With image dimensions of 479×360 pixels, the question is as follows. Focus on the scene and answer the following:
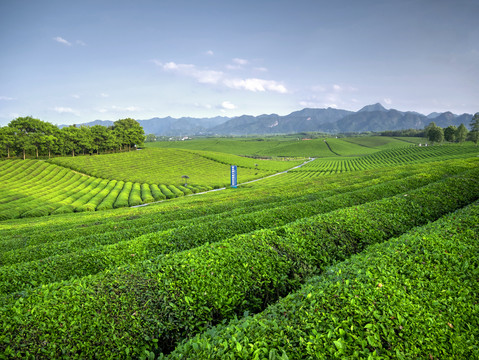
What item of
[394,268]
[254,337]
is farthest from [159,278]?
[394,268]

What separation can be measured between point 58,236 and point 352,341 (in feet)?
61.6

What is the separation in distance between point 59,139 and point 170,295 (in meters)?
111

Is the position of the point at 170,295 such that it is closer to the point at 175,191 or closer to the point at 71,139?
the point at 175,191

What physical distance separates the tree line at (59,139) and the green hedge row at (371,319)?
104210 mm

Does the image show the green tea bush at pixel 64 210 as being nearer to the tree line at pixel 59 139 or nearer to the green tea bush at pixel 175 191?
the green tea bush at pixel 175 191

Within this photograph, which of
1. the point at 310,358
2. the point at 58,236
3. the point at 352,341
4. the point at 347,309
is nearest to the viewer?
the point at 310,358

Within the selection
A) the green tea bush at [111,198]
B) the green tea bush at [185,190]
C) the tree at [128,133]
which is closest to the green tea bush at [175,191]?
the green tea bush at [185,190]

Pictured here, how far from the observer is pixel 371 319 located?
5.05 m

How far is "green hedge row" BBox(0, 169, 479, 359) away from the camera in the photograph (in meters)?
5.89

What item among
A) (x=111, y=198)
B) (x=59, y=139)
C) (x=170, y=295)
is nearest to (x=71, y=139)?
(x=59, y=139)

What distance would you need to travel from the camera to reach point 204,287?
7324mm

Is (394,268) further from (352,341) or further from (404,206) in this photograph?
(404,206)

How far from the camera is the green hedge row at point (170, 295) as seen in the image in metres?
5.89

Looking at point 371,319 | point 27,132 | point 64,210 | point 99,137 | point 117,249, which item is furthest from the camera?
point 99,137
